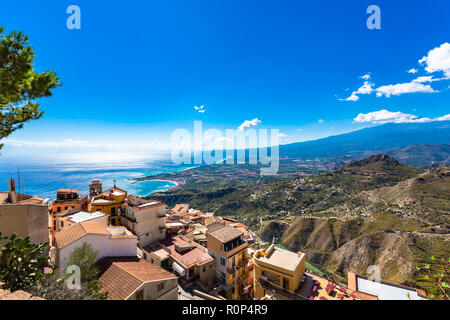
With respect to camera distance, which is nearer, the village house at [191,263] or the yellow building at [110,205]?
the village house at [191,263]

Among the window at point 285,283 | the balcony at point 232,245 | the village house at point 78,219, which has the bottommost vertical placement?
the window at point 285,283

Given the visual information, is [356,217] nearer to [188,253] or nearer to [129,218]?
[188,253]

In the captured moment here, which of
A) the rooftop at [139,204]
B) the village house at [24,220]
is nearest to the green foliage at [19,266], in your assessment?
the village house at [24,220]

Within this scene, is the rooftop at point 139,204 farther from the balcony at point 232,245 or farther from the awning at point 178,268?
the balcony at point 232,245

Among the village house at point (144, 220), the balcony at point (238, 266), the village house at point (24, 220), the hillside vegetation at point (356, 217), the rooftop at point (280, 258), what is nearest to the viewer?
the village house at point (24, 220)
